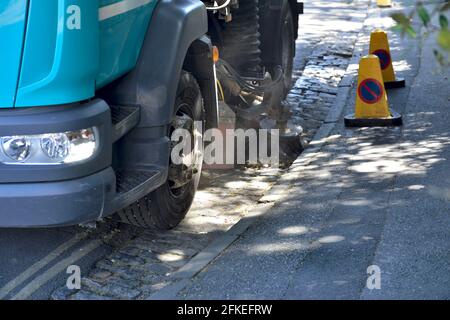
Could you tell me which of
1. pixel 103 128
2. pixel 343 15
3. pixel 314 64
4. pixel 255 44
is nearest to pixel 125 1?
pixel 103 128

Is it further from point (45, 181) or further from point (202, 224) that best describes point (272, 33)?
point (45, 181)

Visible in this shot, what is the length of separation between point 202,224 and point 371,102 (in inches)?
128

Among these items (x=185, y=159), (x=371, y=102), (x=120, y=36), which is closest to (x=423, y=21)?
(x=120, y=36)

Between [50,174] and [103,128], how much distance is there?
395 mm

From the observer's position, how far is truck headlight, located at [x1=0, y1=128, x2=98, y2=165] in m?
4.53

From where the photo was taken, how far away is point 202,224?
20.8 ft

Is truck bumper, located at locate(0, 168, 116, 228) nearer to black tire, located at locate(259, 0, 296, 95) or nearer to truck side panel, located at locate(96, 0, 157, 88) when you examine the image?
truck side panel, located at locate(96, 0, 157, 88)

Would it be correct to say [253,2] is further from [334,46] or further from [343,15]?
[343,15]

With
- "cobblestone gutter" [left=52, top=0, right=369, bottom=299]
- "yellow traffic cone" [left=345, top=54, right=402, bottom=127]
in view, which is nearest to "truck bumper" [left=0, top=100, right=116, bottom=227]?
"cobblestone gutter" [left=52, top=0, right=369, bottom=299]

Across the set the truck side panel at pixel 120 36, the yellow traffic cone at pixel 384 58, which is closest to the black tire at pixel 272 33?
the yellow traffic cone at pixel 384 58

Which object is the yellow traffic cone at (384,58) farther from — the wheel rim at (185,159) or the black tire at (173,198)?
the wheel rim at (185,159)

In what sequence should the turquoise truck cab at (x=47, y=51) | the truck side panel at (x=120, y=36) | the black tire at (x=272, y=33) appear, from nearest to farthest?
1. the turquoise truck cab at (x=47, y=51)
2. the truck side panel at (x=120, y=36)
3. the black tire at (x=272, y=33)

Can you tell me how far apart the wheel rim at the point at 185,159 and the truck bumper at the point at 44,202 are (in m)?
1.09

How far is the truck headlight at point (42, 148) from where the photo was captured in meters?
4.53
